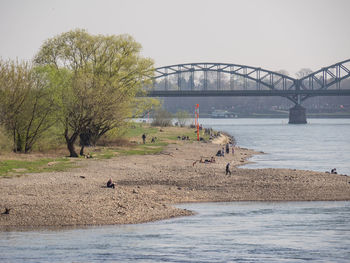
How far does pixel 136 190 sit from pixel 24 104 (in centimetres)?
2126

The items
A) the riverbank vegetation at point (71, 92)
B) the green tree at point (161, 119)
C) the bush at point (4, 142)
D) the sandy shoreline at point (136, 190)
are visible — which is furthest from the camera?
the green tree at point (161, 119)


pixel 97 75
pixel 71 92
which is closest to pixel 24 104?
pixel 71 92

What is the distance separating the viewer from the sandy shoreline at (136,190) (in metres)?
31.7

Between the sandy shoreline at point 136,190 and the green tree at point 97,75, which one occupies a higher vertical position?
the green tree at point 97,75

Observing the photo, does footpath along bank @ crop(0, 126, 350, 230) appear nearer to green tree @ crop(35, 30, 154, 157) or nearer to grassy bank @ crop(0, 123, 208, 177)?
grassy bank @ crop(0, 123, 208, 177)

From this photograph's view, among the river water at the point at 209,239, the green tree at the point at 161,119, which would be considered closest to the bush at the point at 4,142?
the river water at the point at 209,239

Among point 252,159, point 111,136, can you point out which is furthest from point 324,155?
point 111,136

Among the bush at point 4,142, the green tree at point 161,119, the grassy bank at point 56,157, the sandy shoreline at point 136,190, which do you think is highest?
the green tree at point 161,119

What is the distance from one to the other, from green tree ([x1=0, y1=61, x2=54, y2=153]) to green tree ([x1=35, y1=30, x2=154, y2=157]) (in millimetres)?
1460

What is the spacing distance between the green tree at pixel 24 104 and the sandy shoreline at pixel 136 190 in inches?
296

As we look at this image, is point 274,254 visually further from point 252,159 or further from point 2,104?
point 252,159

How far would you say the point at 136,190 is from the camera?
37906 millimetres

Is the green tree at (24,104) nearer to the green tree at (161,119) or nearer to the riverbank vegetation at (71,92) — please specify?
the riverbank vegetation at (71,92)

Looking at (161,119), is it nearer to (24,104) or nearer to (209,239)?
(24,104)
